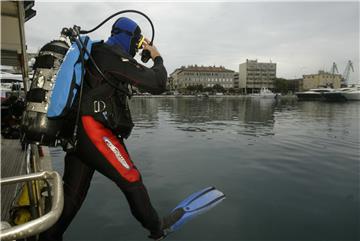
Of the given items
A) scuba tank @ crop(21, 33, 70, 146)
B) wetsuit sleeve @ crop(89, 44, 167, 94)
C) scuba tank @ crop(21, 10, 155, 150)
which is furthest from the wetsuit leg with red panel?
wetsuit sleeve @ crop(89, 44, 167, 94)

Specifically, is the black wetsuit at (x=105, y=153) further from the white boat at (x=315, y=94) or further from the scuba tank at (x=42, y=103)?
the white boat at (x=315, y=94)

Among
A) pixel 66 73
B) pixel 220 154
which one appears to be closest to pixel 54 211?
pixel 66 73

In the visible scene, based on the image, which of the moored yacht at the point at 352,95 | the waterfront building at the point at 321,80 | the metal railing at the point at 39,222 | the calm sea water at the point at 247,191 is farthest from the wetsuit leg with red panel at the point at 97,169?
the waterfront building at the point at 321,80

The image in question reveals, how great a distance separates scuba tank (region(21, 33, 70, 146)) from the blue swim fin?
151cm

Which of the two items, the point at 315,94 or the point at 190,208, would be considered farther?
the point at 315,94

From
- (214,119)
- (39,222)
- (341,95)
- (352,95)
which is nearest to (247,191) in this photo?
(39,222)

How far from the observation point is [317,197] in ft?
21.9

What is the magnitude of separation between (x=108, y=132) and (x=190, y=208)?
1559 millimetres

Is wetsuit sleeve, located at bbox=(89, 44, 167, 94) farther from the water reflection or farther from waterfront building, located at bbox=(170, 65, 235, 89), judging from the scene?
waterfront building, located at bbox=(170, 65, 235, 89)

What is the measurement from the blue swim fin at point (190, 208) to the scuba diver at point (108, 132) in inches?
14.0

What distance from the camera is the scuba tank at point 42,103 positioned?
2.67 meters

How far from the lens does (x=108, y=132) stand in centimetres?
288

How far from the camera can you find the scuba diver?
9.24ft

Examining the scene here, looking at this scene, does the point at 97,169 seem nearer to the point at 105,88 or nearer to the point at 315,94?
the point at 105,88
